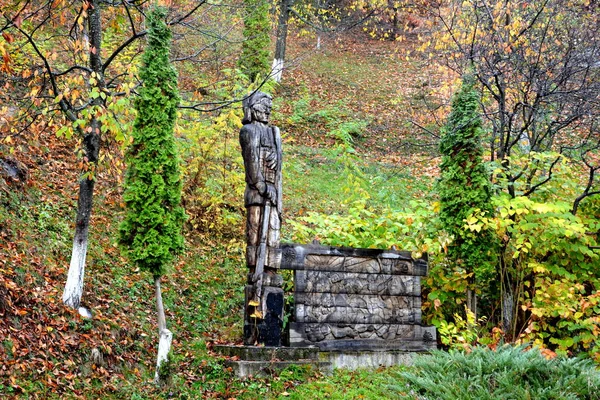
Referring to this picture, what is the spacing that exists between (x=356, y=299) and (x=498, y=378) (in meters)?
3.32

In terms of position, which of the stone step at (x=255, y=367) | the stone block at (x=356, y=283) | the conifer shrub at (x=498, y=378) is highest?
the stone block at (x=356, y=283)

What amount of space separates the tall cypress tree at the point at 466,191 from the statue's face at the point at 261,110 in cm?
334

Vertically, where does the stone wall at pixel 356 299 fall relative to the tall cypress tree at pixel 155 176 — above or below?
below

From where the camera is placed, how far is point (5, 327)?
692cm

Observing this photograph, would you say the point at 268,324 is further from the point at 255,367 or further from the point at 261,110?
the point at 261,110

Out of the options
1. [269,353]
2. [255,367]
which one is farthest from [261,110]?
[255,367]

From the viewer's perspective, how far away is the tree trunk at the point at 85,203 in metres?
7.92

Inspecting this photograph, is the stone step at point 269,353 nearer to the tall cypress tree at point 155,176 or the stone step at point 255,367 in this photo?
the stone step at point 255,367

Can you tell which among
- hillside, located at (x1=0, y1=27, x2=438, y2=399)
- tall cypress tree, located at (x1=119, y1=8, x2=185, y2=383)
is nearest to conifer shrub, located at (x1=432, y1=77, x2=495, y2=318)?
hillside, located at (x1=0, y1=27, x2=438, y2=399)

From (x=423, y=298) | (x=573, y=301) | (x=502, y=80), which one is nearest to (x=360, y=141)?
(x=502, y=80)

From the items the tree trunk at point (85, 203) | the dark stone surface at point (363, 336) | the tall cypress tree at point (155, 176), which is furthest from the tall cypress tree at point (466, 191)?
the tree trunk at point (85, 203)

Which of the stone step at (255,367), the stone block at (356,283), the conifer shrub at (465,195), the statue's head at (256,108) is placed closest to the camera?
the stone step at (255,367)

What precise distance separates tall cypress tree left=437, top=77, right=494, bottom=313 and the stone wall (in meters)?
0.78

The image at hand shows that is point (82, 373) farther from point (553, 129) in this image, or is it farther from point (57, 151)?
point (553, 129)
